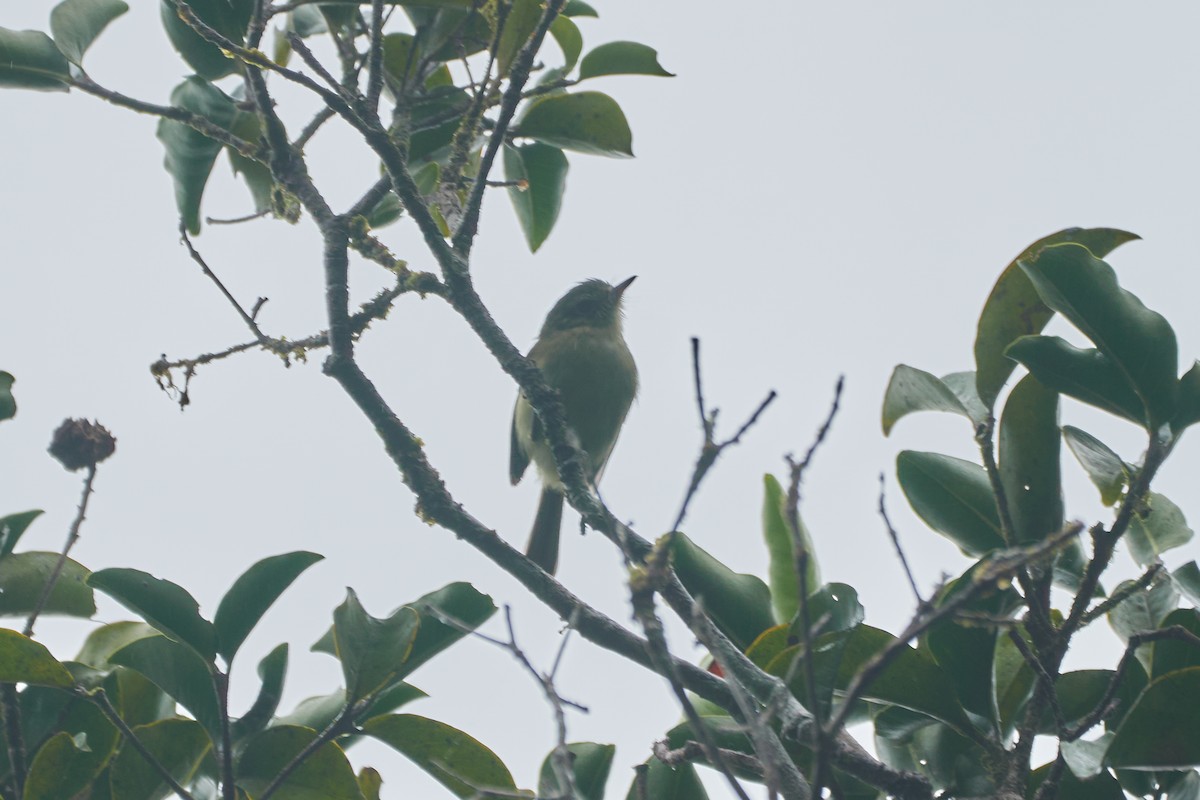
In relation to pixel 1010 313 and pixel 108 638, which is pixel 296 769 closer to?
pixel 108 638

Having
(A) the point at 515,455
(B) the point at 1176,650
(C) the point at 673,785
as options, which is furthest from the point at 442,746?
(A) the point at 515,455

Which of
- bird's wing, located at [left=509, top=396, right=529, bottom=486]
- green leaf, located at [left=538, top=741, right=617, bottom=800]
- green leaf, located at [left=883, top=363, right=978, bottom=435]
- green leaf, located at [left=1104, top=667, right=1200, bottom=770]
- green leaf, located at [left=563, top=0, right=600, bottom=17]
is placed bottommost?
green leaf, located at [left=1104, top=667, right=1200, bottom=770]

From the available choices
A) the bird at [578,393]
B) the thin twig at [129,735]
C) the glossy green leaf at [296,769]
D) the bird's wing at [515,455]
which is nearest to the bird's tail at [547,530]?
the bird at [578,393]

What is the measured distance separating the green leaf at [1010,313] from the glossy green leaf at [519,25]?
140cm

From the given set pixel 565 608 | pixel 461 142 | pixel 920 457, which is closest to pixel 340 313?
pixel 461 142

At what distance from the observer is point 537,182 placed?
369 centimetres

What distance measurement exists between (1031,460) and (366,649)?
1.53 metres

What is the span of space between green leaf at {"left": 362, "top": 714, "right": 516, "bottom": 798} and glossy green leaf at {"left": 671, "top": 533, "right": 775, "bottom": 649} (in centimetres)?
61

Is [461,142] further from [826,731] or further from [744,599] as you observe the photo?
[826,731]

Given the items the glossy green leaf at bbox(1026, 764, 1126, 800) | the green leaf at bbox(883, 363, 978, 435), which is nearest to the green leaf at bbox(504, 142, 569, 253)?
the green leaf at bbox(883, 363, 978, 435)

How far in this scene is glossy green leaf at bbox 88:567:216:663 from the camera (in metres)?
2.42

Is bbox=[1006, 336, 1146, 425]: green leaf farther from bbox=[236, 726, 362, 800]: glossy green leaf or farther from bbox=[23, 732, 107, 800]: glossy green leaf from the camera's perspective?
bbox=[23, 732, 107, 800]: glossy green leaf

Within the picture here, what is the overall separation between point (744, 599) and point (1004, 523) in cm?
63

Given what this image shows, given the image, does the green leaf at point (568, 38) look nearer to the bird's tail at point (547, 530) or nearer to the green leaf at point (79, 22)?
the green leaf at point (79, 22)
